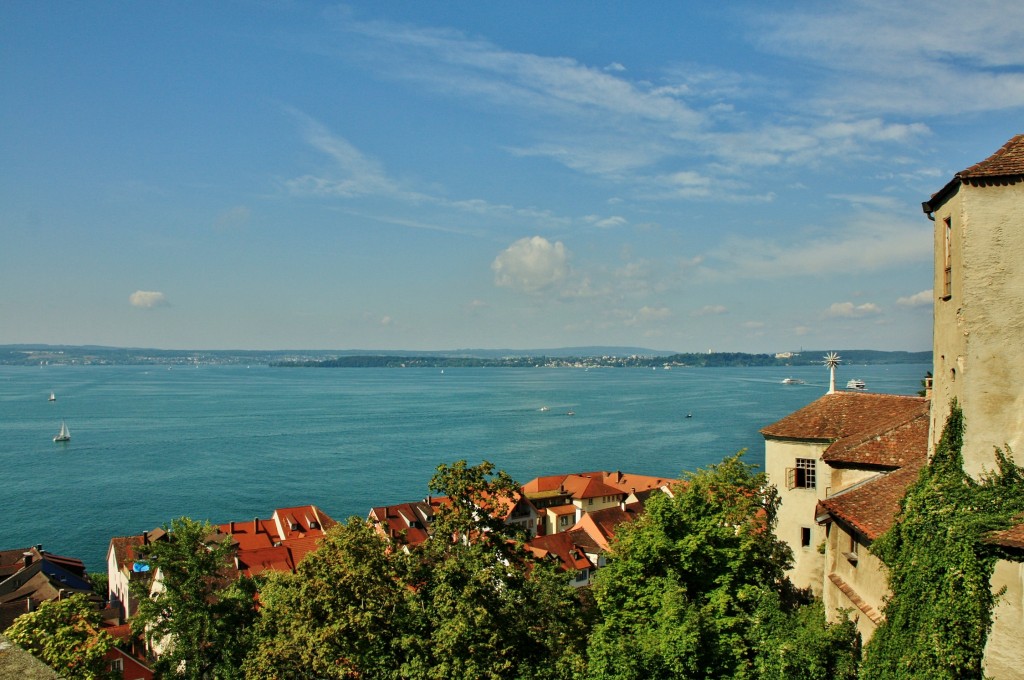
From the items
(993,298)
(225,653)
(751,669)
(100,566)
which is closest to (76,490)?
(100,566)

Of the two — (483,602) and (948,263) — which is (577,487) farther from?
(948,263)

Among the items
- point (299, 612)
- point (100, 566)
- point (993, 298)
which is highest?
point (993, 298)

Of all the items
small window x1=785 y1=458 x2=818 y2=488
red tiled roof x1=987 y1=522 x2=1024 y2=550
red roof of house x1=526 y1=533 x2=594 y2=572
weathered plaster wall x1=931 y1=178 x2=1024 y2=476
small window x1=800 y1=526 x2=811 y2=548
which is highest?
weathered plaster wall x1=931 y1=178 x2=1024 y2=476

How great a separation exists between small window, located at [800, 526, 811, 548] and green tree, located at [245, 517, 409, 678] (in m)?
13.9

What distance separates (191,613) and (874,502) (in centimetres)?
2150

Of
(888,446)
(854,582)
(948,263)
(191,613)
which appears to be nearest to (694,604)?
(854,582)

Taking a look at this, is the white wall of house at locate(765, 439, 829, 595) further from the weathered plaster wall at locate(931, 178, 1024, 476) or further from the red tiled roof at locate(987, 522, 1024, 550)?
the red tiled roof at locate(987, 522, 1024, 550)

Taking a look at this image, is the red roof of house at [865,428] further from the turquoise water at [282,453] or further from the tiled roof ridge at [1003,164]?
the turquoise water at [282,453]

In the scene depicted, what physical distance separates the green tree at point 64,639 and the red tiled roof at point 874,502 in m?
21.6

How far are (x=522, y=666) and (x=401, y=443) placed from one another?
11031cm

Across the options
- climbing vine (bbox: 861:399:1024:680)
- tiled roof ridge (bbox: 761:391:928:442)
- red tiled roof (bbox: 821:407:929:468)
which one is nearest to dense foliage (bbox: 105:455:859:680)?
climbing vine (bbox: 861:399:1024:680)

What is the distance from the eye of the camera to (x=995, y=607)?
12.2 meters

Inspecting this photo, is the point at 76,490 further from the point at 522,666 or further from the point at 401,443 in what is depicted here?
the point at 522,666

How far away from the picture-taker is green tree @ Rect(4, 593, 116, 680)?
2167 centimetres
